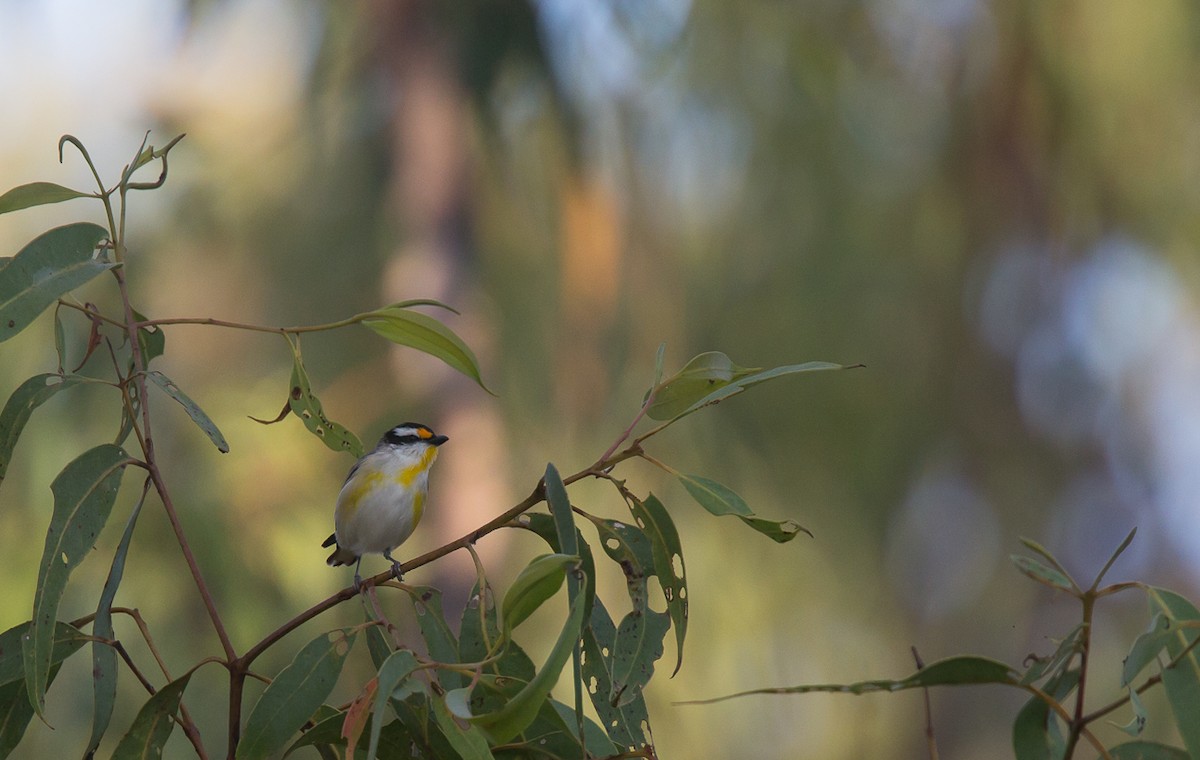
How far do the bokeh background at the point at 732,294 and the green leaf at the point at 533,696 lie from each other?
329 cm

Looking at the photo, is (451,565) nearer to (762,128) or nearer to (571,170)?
(571,170)

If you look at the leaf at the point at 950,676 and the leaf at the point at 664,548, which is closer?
the leaf at the point at 950,676

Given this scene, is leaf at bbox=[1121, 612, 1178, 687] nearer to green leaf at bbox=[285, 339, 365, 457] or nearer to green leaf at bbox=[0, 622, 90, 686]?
green leaf at bbox=[285, 339, 365, 457]

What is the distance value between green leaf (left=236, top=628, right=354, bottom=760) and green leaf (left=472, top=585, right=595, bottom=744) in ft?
1.02

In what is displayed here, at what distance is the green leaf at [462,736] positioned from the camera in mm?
1031

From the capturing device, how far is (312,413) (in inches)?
54.3

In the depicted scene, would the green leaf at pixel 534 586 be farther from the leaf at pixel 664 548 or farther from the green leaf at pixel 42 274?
the green leaf at pixel 42 274


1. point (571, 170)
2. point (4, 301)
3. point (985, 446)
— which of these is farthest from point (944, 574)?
point (4, 301)

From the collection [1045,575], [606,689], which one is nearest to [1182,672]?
[1045,575]

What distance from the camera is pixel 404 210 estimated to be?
4.89 meters

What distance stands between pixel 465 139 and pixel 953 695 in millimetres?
3383

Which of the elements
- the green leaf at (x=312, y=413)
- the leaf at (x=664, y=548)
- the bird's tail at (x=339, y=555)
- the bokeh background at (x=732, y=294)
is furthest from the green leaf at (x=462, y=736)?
the bokeh background at (x=732, y=294)

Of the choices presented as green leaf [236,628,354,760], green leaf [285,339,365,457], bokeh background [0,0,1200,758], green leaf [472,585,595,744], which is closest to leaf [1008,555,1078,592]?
green leaf [472,585,595,744]

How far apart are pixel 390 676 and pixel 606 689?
40 cm
